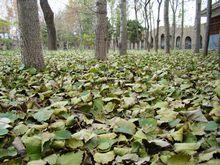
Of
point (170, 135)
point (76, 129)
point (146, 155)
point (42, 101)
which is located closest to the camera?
point (146, 155)

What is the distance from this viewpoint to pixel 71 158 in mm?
1639

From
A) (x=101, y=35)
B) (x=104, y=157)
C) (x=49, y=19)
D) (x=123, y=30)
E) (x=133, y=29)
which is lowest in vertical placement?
(x=104, y=157)

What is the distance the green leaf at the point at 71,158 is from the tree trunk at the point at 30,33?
3846 millimetres

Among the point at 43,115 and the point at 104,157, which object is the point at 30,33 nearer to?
the point at 43,115

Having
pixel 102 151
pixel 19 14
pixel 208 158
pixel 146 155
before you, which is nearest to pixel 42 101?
pixel 102 151

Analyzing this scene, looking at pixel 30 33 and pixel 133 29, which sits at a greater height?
pixel 133 29

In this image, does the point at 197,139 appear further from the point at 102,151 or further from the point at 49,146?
the point at 49,146

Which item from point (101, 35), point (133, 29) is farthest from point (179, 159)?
point (133, 29)

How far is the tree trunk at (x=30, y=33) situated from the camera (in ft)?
16.9

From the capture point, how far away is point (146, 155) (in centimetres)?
170

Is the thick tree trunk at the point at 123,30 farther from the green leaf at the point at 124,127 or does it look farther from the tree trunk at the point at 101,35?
the green leaf at the point at 124,127

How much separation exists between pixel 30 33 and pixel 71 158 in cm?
403

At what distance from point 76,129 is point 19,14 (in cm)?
360

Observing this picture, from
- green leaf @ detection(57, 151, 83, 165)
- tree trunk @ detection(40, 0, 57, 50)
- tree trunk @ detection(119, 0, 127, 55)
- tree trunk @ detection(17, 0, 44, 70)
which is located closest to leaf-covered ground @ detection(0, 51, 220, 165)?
green leaf @ detection(57, 151, 83, 165)
